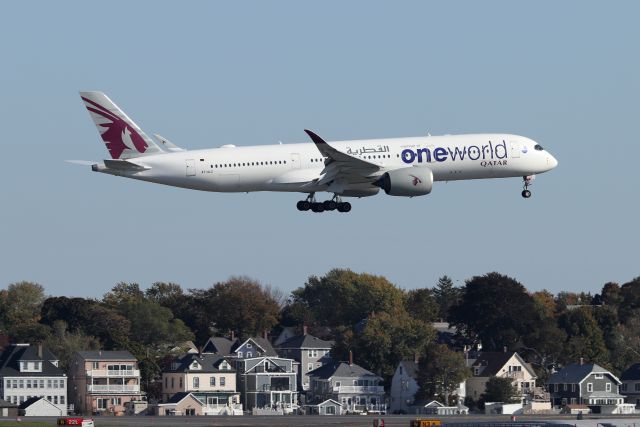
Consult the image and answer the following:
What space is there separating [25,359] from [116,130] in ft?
245

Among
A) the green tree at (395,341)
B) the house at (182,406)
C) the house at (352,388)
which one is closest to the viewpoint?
the house at (182,406)

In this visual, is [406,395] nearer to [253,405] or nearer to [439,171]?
[253,405]

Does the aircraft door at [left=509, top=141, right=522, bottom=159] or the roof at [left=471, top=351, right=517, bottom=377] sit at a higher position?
the aircraft door at [left=509, top=141, right=522, bottom=159]

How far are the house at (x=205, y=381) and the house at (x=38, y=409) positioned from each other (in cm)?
1911

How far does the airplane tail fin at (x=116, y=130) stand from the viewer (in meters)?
113

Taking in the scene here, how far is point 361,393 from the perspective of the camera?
191250 mm

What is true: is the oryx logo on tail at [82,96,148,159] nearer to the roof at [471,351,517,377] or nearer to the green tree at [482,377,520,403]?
the green tree at [482,377,520,403]

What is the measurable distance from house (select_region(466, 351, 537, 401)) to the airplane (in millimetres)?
73528

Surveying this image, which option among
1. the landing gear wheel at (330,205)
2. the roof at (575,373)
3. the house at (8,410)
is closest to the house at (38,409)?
the house at (8,410)

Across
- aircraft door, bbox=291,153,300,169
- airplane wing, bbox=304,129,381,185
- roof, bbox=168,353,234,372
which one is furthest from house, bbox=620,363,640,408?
aircraft door, bbox=291,153,300,169

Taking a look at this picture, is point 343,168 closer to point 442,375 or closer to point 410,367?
point 442,375

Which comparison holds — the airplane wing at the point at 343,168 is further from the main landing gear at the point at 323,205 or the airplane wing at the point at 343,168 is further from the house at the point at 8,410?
the house at the point at 8,410

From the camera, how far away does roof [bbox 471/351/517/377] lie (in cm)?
18911

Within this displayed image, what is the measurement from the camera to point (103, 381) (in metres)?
182
